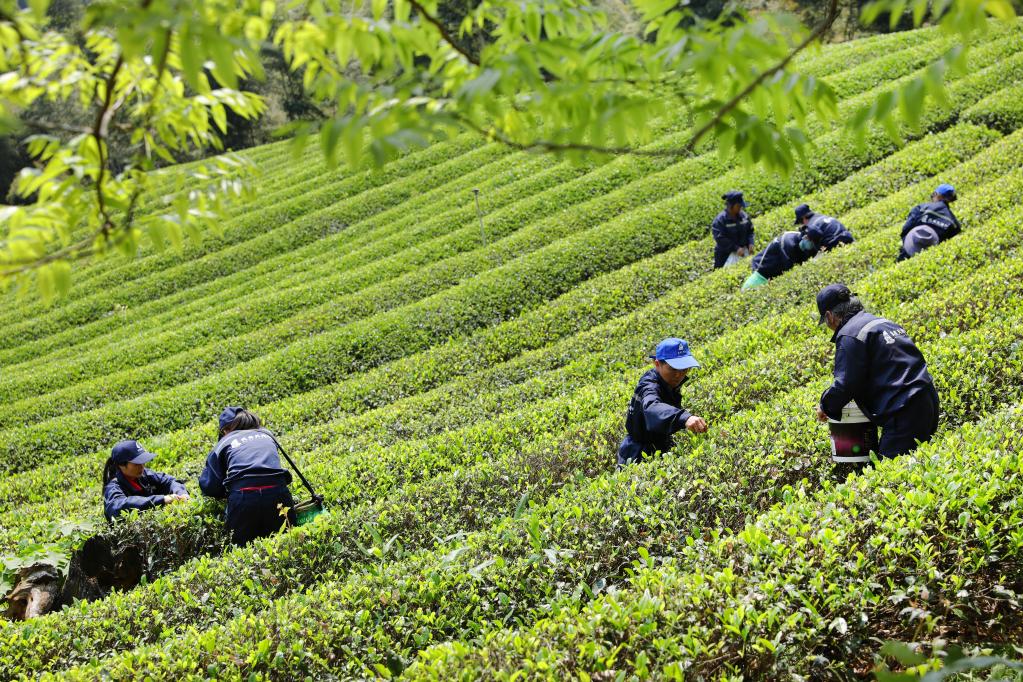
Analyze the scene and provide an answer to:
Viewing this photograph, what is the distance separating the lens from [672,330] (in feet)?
41.3

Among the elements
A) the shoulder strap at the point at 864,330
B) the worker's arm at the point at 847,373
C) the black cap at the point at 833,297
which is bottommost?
the worker's arm at the point at 847,373

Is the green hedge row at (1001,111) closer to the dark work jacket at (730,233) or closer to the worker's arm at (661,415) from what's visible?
the dark work jacket at (730,233)

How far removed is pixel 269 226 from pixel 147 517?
24.8 meters

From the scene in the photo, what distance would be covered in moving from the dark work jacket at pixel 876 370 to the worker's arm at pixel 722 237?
931 cm

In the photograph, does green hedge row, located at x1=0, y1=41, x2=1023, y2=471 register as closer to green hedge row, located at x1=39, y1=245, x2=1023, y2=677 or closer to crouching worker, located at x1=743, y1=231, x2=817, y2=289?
crouching worker, located at x1=743, y1=231, x2=817, y2=289

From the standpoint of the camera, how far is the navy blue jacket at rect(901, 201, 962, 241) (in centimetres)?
1177

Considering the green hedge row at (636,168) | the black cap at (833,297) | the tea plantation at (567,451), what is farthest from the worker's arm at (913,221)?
the green hedge row at (636,168)

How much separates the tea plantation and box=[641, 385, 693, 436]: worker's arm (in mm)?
321

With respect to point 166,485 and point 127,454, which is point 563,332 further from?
point 127,454

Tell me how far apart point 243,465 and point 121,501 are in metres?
2.12

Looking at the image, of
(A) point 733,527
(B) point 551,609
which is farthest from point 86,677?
(A) point 733,527

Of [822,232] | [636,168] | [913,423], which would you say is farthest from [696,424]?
[636,168]

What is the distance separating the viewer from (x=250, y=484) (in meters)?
7.61

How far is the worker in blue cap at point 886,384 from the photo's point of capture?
236 inches
